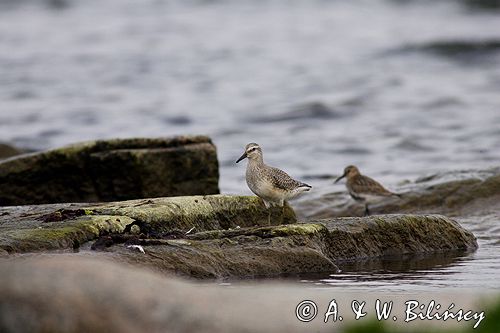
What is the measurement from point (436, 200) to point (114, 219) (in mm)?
5001

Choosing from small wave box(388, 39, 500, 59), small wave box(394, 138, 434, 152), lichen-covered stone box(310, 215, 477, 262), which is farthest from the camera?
small wave box(388, 39, 500, 59)

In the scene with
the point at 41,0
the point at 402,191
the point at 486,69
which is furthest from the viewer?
the point at 41,0

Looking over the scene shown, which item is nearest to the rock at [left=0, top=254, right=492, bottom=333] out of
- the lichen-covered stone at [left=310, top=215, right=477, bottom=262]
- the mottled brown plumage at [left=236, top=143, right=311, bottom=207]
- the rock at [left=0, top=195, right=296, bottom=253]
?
the rock at [left=0, top=195, right=296, bottom=253]

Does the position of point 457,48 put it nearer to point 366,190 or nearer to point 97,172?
point 366,190

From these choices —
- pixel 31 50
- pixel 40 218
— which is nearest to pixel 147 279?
pixel 40 218

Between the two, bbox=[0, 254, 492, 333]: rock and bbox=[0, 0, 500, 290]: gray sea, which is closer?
bbox=[0, 254, 492, 333]: rock

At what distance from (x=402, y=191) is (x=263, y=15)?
19.0 meters

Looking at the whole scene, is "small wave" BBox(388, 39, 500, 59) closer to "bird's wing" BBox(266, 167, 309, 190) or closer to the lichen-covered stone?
"bird's wing" BBox(266, 167, 309, 190)

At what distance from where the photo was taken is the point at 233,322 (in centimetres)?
412

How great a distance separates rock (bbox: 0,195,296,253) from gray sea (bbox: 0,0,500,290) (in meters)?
1.11

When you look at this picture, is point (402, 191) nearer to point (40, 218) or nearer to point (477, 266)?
point (477, 266)

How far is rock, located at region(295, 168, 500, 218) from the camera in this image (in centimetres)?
1148

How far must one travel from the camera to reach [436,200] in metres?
11.7

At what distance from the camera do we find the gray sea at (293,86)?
14.2 metres
